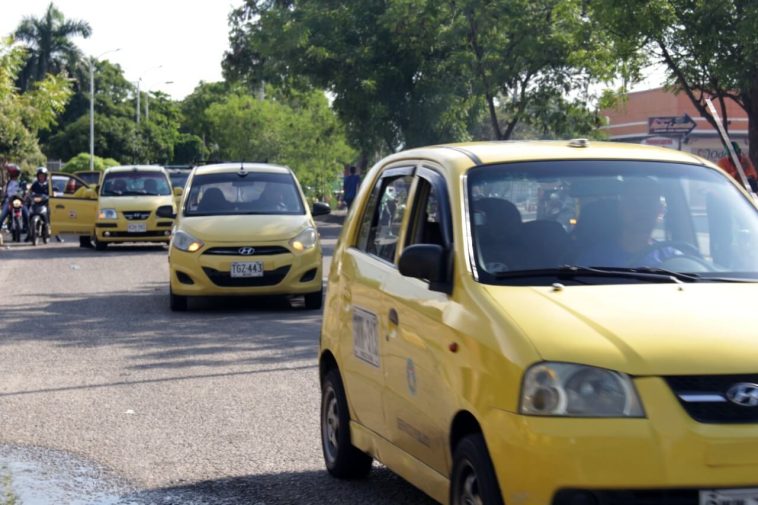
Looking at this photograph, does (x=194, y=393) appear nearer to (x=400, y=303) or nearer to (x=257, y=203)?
(x=400, y=303)

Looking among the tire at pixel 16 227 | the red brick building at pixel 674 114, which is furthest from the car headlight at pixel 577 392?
the red brick building at pixel 674 114

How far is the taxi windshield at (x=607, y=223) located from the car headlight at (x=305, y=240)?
998cm

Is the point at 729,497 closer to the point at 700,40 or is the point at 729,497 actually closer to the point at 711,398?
the point at 711,398

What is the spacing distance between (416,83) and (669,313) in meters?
36.0

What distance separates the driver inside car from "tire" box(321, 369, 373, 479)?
185 cm

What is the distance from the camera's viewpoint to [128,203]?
1114 inches

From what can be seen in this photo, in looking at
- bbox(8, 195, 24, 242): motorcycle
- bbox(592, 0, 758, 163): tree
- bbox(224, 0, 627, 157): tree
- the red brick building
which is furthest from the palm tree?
bbox(592, 0, 758, 163): tree

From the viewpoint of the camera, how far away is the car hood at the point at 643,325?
4738 mm

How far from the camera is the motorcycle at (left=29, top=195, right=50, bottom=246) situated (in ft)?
103

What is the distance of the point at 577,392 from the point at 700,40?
1715 centimetres

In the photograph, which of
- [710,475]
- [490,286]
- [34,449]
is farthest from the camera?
[34,449]

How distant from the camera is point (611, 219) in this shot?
6.01m

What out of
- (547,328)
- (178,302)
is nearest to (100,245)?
(178,302)

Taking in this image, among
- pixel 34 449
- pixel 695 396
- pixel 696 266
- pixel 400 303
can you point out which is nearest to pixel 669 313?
pixel 695 396
